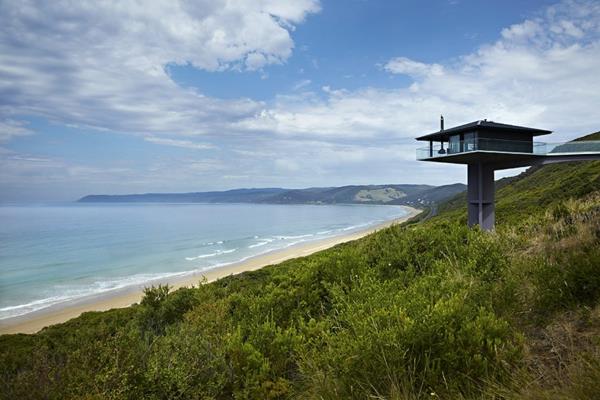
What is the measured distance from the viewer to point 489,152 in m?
23.5

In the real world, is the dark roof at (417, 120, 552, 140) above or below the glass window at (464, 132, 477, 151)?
above

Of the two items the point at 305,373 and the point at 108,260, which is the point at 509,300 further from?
the point at 108,260

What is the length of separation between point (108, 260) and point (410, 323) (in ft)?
178

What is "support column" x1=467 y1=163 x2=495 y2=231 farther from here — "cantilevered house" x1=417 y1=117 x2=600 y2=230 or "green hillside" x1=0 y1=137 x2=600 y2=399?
"green hillside" x1=0 y1=137 x2=600 y2=399

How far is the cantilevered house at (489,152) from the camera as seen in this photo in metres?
24.0

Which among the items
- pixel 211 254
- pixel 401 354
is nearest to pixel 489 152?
pixel 401 354

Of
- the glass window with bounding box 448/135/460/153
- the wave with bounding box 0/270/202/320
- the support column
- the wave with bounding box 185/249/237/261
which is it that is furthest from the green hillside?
the wave with bounding box 185/249/237/261

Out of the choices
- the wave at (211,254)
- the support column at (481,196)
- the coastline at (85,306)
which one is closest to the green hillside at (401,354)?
the coastline at (85,306)

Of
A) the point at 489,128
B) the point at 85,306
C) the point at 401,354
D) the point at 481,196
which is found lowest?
the point at 85,306

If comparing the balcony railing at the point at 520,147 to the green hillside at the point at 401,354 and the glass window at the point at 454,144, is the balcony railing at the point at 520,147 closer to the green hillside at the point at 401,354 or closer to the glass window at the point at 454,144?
the glass window at the point at 454,144

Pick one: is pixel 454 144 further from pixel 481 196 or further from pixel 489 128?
pixel 481 196

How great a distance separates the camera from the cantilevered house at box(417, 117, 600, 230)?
23984 mm

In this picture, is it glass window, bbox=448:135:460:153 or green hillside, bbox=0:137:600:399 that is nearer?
green hillside, bbox=0:137:600:399

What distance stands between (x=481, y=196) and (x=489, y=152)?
3.52 m
